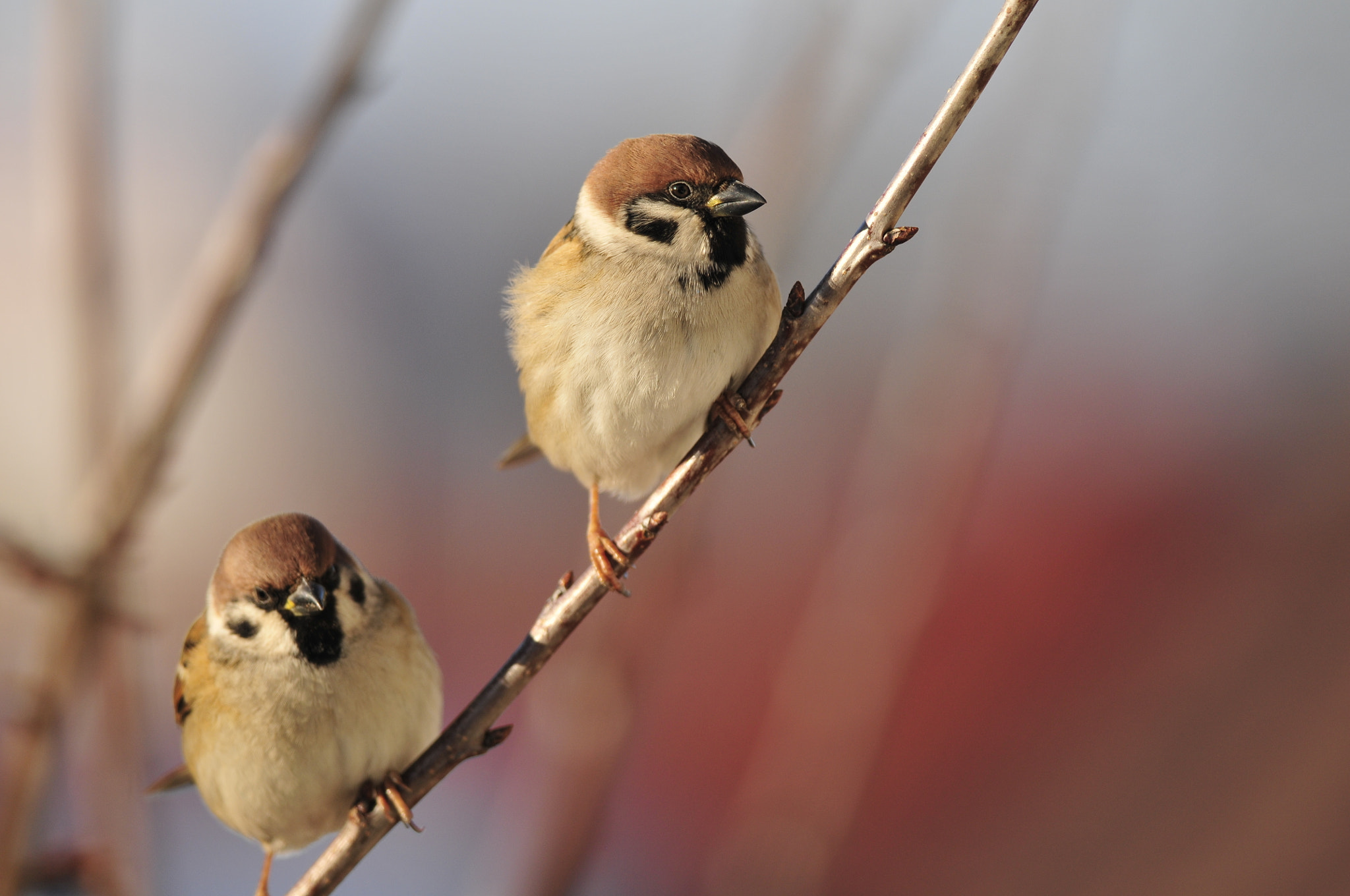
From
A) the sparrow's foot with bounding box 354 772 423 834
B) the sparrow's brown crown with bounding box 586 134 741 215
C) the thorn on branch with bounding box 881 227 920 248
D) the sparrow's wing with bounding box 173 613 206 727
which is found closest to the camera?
the thorn on branch with bounding box 881 227 920 248

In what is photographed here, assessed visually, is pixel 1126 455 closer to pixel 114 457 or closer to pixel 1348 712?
pixel 1348 712

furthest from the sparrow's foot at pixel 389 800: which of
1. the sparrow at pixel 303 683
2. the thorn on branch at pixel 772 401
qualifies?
the thorn on branch at pixel 772 401

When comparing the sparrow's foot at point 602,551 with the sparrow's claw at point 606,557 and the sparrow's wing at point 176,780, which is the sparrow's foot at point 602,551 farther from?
the sparrow's wing at point 176,780

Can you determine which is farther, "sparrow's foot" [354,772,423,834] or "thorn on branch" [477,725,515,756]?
"sparrow's foot" [354,772,423,834]

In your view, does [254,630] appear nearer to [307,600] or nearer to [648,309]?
[307,600]

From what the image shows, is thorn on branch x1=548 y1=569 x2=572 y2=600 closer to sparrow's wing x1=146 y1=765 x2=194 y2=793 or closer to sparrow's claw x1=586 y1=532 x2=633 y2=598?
sparrow's claw x1=586 y1=532 x2=633 y2=598

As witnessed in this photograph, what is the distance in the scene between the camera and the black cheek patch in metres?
1.81

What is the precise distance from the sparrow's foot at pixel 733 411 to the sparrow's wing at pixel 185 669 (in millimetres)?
1046

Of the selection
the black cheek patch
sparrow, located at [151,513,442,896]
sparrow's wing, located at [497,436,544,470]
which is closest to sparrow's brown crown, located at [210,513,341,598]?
sparrow, located at [151,513,442,896]

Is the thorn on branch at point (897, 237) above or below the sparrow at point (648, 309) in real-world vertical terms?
above

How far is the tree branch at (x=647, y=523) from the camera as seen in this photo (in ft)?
3.96

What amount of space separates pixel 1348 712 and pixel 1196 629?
0.47m

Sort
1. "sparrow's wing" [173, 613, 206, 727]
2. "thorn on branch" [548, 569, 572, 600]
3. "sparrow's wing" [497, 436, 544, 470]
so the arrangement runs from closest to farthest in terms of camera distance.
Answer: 1. "thorn on branch" [548, 569, 572, 600]
2. "sparrow's wing" [173, 613, 206, 727]
3. "sparrow's wing" [497, 436, 544, 470]

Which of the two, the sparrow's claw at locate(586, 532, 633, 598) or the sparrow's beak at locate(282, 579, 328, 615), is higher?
the sparrow's claw at locate(586, 532, 633, 598)
